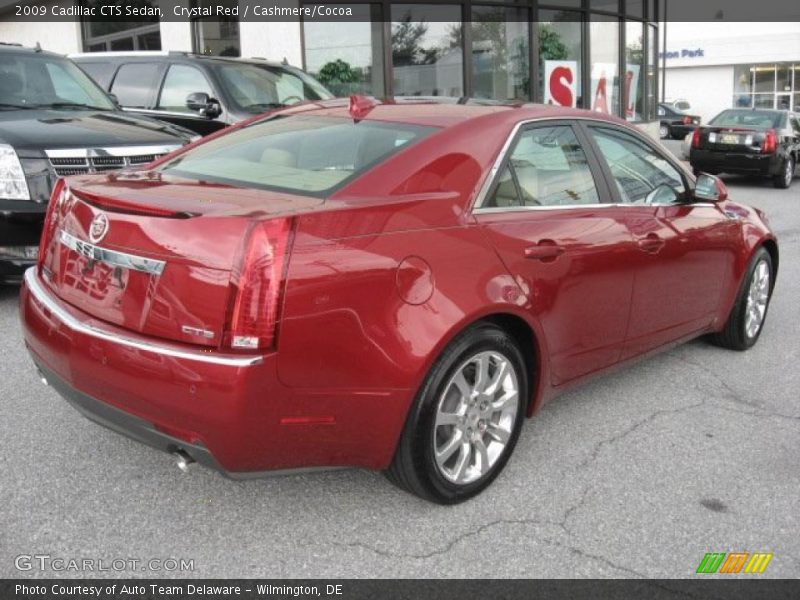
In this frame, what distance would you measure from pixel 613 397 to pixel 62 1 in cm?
1643

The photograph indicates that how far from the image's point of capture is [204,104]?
26.8 ft

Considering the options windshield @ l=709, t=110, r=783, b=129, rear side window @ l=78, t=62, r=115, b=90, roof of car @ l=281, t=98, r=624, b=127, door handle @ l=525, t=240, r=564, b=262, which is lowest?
door handle @ l=525, t=240, r=564, b=262

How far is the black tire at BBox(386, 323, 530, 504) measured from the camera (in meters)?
3.00

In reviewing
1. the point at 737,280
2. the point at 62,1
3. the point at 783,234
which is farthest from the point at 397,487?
the point at 62,1

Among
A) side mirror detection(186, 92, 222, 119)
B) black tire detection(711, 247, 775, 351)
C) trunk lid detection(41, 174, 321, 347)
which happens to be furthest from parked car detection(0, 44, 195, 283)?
black tire detection(711, 247, 775, 351)

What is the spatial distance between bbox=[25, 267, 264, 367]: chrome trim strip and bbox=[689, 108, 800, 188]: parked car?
1492 cm

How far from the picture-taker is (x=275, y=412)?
265 centimetres

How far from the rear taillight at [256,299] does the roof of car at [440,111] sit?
1.24 meters

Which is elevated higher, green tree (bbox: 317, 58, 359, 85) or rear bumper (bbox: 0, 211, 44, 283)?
green tree (bbox: 317, 58, 359, 85)

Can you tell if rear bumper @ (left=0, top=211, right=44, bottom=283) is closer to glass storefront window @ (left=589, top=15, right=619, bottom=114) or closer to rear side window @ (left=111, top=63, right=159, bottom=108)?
rear side window @ (left=111, top=63, right=159, bottom=108)

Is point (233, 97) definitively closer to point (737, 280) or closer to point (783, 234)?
Answer: point (737, 280)

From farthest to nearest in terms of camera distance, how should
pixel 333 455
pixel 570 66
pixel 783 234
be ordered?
pixel 570 66
pixel 783 234
pixel 333 455

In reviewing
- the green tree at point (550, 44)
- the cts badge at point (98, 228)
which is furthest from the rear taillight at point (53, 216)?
the green tree at point (550, 44)

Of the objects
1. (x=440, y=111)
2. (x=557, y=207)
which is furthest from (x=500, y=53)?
(x=557, y=207)
